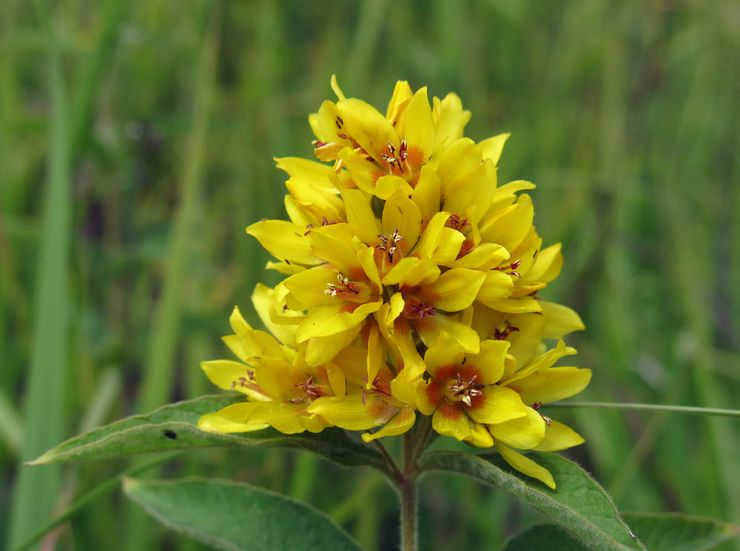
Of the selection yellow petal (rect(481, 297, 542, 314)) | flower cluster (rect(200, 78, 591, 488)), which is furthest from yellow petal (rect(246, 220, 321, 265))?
yellow petal (rect(481, 297, 542, 314))

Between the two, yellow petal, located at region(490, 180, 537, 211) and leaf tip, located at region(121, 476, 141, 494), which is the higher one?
yellow petal, located at region(490, 180, 537, 211)

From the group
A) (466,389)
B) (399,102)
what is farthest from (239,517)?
(399,102)

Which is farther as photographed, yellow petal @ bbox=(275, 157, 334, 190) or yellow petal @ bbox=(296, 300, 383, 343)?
yellow petal @ bbox=(275, 157, 334, 190)

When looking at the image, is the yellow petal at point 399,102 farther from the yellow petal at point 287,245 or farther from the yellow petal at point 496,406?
the yellow petal at point 496,406

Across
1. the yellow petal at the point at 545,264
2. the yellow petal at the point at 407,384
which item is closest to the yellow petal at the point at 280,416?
the yellow petal at the point at 407,384

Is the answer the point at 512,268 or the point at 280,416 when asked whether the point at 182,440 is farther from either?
the point at 512,268

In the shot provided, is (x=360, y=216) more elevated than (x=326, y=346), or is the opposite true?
(x=360, y=216)

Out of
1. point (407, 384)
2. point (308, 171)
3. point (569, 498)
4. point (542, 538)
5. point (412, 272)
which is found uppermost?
point (308, 171)

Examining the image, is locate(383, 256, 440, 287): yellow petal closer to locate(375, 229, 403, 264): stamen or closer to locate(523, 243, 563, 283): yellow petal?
locate(375, 229, 403, 264): stamen
